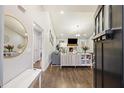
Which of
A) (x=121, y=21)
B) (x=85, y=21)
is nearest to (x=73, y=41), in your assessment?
(x=85, y=21)

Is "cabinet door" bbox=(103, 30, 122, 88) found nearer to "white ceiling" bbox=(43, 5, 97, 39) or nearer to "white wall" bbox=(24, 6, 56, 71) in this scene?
"white wall" bbox=(24, 6, 56, 71)

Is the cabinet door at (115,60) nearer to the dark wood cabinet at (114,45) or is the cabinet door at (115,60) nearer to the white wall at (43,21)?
the dark wood cabinet at (114,45)

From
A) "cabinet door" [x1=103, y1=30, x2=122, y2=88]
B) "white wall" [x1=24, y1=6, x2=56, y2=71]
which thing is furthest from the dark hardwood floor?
"cabinet door" [x1=103, y1=30, x2=122, y2=88]

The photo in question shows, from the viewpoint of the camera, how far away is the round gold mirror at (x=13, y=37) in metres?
2.10

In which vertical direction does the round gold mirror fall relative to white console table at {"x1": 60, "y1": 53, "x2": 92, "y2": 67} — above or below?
above

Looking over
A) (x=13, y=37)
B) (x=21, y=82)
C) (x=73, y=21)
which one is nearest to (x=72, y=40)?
(x=73, y=21)

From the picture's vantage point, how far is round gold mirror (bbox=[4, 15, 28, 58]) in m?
2.10

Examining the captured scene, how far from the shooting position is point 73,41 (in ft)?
45.1

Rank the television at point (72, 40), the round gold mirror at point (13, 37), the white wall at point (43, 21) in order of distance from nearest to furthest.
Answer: the round gold mirror at point (13, 37), the white wall at point (43, 21), the television at point (72, 40)

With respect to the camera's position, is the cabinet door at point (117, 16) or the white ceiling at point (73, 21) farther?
the white ceiling at point (73, 21)

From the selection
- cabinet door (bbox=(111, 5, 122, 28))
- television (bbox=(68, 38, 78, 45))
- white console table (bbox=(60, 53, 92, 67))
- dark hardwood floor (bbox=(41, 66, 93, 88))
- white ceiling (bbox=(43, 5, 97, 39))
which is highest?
white ceiling (bbox=(43, 5, 97, 39))

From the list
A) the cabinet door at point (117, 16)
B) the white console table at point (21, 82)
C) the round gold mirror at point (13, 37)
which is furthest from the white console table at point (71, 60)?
the cabinet door at point (117, 16)

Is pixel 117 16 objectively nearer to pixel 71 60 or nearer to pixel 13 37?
pixel 13 37
